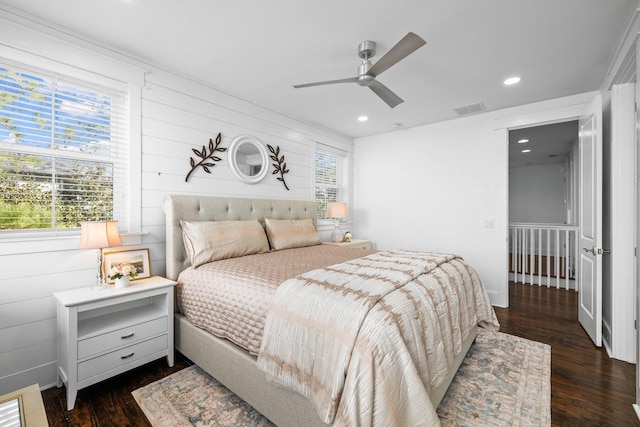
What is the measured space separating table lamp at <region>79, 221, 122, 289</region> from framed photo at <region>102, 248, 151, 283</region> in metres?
0.09

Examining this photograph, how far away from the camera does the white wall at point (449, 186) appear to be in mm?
3809

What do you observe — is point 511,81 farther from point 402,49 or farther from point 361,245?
point 361,245

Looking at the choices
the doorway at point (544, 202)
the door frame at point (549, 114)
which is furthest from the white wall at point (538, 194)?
the door frame at point (549, 114)

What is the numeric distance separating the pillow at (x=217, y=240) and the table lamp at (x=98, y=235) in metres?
0.55

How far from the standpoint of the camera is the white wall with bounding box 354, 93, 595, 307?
3809 mm

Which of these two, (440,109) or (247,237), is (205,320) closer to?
(247,237)

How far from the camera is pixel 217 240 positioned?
8.61 feet

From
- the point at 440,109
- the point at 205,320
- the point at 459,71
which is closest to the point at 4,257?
the point at 205,320

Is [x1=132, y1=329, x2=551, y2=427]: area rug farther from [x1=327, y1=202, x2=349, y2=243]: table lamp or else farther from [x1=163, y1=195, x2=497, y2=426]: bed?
[x1=327, y1=202, x2=349, y2=243]: table lamp

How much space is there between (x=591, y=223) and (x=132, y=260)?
4280mm

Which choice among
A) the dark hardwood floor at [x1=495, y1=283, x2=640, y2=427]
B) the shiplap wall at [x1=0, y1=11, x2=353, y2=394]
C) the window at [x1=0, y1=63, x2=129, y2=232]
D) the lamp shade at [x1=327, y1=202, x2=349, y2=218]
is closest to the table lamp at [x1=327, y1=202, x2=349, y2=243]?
the lamp shade at [x1=327, y1=202, x2=349, y2=218]

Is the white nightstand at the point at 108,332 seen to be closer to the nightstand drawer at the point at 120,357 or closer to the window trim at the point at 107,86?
the nightstand drawer at the point at 120,357

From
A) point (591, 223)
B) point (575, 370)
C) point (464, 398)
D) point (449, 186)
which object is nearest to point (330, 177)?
point (449, 186)

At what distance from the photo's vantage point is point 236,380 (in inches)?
73.4
